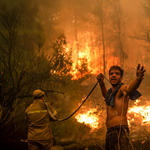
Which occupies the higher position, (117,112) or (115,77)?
(115,77)

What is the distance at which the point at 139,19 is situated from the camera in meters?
33.0

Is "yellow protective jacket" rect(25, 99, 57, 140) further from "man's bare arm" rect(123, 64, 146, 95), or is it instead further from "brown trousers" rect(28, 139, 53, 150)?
"man's bare arm" rect(123, 64, 146, 95)

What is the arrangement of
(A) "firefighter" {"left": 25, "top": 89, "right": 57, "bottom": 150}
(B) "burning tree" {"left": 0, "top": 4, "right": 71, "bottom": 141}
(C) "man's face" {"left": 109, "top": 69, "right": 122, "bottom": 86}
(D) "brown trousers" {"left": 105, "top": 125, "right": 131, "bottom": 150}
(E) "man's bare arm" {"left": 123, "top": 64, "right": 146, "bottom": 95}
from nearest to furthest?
(E) "man's bare arm" {"left": 123, "top": 64, "right": 146, "bottom": 95}, (D) "brown trousers" {"left": 105, "top": 125, "right": 131, "bottom": 150}, (C) "man's face" {"left": 109, "top": 69, "right": 122, "bottom": 86}, (A) "firefighter" {"left": 25, "top": 89, "right": 57, "bottom": 150}, (B) "burning tree" {"left": 0, "top": 4, "right": 71, "bottom": 141}

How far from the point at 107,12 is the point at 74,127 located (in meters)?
24.8

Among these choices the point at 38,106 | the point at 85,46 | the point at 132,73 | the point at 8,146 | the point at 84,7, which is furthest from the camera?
the point at 84,7

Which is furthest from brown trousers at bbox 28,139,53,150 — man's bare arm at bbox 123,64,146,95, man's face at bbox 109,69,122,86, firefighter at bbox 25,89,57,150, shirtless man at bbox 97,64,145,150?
man's bare arm at bbox 123,64,146,95

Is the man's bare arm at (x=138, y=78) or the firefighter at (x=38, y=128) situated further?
the firefighter at (x=38, y=128)

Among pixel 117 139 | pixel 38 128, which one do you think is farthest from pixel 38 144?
pixel 117 139

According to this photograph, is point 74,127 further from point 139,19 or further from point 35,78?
point 139,19

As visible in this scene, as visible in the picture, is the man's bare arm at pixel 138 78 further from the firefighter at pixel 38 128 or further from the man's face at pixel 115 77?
the firefighter at pixel 38 128

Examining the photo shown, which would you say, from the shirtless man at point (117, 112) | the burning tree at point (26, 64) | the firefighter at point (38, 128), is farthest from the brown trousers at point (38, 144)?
the burning tree at point (26, 64)

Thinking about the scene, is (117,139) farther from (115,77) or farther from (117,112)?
(115,77)

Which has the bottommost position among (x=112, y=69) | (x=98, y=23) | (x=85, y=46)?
(x=112, y=69)

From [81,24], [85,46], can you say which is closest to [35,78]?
[85,46]
